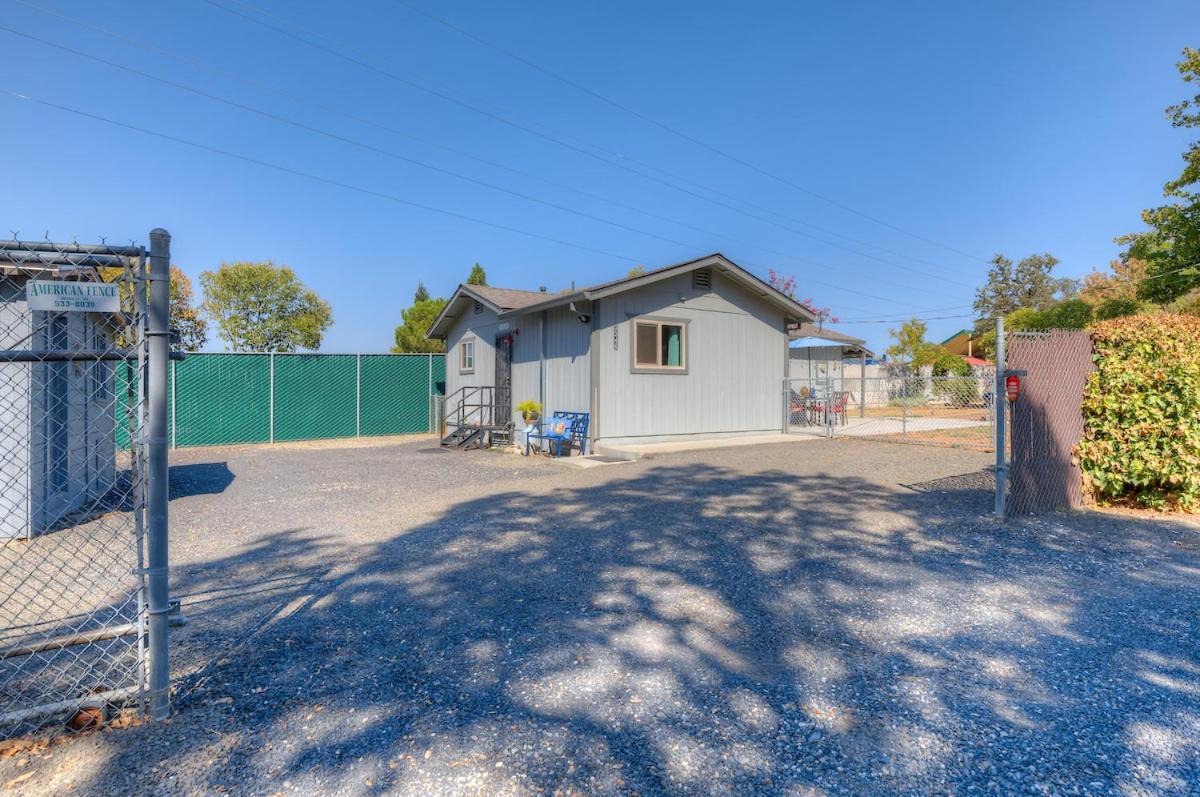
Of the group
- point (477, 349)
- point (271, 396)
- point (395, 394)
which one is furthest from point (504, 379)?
point (271, 396)

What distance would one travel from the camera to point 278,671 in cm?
287

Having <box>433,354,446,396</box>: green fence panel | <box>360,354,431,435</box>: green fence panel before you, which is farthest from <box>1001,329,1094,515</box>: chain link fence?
<box>433,354,446,396</box>: green fence panel

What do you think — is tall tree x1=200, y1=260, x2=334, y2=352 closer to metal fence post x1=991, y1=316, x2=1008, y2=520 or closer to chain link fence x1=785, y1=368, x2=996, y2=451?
chain link fence x1=785, y1=368, x2=996, y2=451

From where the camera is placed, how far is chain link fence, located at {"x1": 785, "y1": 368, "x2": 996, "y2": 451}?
13.2 meters

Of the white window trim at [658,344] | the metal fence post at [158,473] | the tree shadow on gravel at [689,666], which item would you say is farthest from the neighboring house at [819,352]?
the metal fence post at [158,473]

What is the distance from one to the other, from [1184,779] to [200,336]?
96.3 feet

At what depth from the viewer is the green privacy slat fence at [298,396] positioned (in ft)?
47.2

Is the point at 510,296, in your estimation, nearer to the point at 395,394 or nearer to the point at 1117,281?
the point at 395,394

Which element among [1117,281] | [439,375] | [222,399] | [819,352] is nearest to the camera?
[222,399]

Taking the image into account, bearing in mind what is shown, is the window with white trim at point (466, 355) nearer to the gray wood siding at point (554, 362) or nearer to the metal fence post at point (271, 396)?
the gray wood siding at point (554, 362)

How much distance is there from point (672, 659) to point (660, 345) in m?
9.74

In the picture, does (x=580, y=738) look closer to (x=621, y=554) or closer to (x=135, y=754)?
(x=135, y=754)

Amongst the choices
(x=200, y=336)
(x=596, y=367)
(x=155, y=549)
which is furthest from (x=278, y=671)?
(x=200, y=336)

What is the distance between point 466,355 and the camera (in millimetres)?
16828
